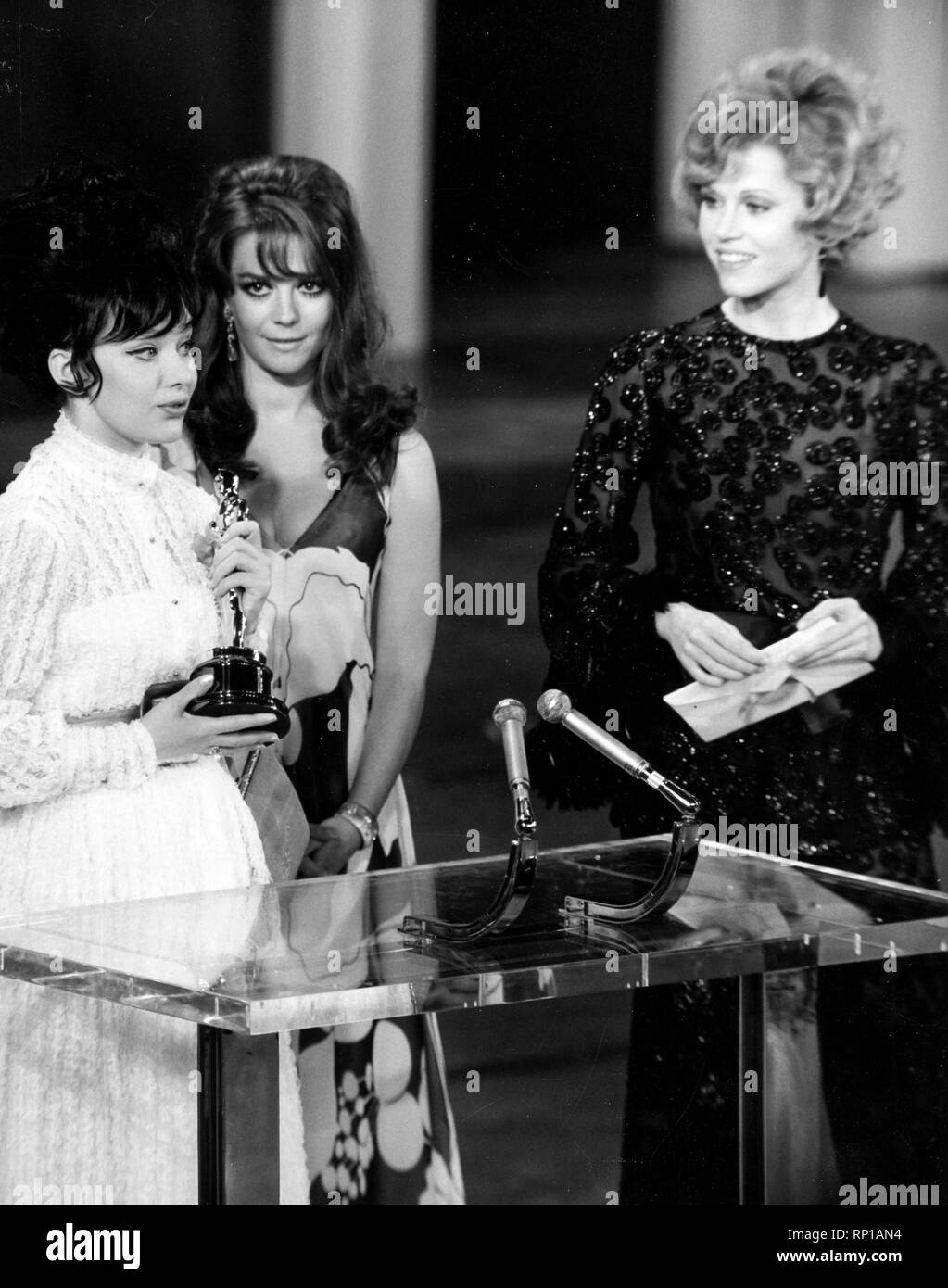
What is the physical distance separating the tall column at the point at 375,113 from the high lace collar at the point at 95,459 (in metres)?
0.78

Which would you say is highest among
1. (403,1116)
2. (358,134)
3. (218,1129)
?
(358,134)

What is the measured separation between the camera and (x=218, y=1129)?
2.19 meters

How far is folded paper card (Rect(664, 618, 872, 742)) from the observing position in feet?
12.7

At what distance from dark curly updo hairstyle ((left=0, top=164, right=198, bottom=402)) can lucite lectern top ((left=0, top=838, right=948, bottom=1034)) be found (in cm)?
103

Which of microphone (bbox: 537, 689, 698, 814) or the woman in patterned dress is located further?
the woman in patterned dress

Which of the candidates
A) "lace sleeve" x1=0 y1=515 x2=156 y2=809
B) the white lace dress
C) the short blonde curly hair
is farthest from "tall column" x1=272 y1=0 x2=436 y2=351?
"lace sleeve" x1=0 y1=515 x2=156 y2=809

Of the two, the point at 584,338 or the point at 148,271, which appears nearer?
the point at 148,271

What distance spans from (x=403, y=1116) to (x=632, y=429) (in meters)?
1.49

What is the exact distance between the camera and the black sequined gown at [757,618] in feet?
12.6

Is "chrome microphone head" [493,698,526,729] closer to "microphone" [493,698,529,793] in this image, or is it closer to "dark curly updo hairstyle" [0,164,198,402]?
"microphone" [493,698,529,793]

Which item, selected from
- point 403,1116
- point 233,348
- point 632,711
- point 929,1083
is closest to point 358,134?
point 233,348

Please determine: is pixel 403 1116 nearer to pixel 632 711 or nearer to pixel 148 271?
pixel 632 711

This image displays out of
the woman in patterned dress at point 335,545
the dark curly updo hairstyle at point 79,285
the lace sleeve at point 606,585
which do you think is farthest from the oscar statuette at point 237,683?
the lace sleeve at point 606,585

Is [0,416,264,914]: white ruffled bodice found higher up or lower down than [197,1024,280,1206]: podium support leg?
higher up
